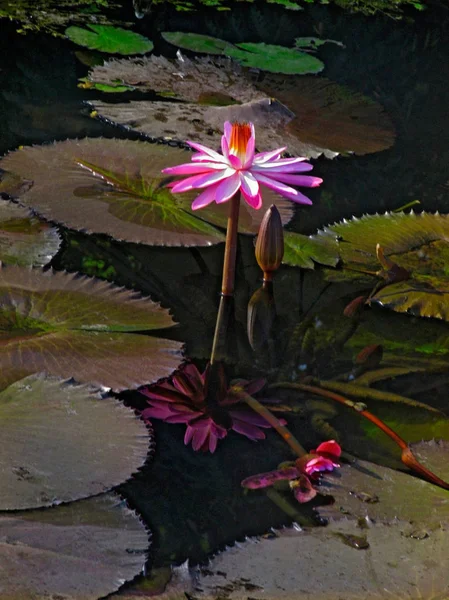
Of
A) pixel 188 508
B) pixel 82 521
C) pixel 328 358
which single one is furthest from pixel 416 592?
pixel 328 358

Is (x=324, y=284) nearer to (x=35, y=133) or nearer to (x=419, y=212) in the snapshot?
(x=419, y=212)

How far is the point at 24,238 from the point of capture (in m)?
1.89

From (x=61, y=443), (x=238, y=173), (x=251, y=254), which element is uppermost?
(x=238, y=173)

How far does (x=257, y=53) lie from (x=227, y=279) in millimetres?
1758

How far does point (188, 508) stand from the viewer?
4.19 ft

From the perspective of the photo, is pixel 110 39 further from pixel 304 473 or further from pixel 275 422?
pixel 304 473

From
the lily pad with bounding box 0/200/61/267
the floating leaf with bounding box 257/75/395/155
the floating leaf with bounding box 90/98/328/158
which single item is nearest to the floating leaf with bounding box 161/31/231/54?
the floating leaf with bounding box 257/75/395/155

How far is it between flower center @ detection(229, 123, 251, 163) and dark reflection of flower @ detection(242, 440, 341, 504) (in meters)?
0.65

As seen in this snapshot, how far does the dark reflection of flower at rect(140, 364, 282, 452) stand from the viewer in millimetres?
1424

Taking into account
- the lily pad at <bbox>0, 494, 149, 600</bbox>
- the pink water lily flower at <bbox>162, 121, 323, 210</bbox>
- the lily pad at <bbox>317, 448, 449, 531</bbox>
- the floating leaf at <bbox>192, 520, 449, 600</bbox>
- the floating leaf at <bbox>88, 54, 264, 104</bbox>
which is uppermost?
the pink water lily flower at <bbox>162, 121, 323, 210</bbox>

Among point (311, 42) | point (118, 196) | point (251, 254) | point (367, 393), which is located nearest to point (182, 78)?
point (311, 42)

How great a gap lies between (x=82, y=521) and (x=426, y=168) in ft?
6.05

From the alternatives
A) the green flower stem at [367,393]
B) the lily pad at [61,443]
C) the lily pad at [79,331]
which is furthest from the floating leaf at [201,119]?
the lily pad at [61,443]

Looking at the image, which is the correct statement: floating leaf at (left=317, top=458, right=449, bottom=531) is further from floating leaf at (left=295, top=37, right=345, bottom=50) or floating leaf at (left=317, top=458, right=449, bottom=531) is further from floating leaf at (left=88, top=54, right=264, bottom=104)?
floating leaf at (left=295, top=37, right=345, bottom=50)
